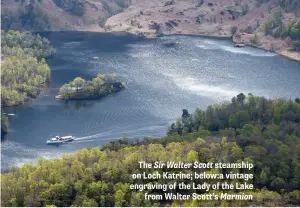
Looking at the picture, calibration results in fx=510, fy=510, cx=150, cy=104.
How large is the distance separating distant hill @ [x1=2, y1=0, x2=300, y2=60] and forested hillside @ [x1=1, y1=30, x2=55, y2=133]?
16.6 meters

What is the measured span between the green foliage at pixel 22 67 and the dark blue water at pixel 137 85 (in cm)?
151

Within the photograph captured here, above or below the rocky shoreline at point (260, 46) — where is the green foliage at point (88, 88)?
below

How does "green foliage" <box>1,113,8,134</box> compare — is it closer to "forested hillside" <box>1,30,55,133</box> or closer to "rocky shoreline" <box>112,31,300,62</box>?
"forested hillside" <box>1,30,55,133</box>

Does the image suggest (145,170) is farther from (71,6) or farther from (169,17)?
(71,6)

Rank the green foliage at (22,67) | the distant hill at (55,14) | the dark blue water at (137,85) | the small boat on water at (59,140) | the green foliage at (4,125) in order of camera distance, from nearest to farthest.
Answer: the small boat on water at (59,140), the dark blue water at (137,85), the green foliage at (4,125), the green foliage at (22,67), the distant hill at (55,14)

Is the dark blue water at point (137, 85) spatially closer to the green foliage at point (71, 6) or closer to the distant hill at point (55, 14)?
the distant hill at point (55, 14)

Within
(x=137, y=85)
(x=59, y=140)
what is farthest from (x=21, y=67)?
(x=59, y=140)

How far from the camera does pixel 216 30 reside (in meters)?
94.2

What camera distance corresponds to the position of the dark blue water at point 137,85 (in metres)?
49.1

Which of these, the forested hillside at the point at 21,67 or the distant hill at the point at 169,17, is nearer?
the forested hillside at the point at 21,67

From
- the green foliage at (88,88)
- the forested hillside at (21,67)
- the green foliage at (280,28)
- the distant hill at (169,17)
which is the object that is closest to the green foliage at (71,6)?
the distant hill at (169,17)

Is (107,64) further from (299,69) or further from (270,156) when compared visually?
(270,156)

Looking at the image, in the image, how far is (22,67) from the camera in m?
64.4

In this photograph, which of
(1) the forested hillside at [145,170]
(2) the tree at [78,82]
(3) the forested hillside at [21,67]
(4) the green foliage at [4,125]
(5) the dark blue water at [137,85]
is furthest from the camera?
(2) the tree at [78,82]
